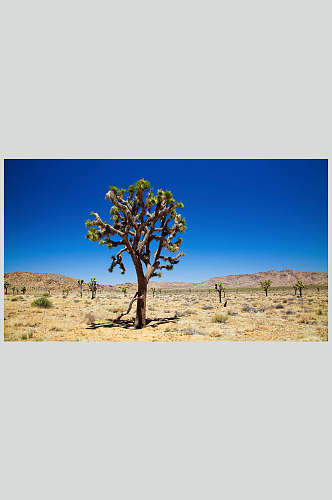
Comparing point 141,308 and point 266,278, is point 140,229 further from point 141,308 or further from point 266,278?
point 266,278

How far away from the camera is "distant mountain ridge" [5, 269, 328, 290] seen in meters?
89.8

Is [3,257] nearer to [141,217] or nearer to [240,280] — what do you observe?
[141,217]

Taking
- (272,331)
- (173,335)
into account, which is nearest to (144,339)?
(173,335)

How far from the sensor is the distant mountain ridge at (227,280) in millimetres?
89812

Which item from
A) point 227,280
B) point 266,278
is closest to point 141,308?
point 266,278

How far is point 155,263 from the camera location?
13258 millimetres

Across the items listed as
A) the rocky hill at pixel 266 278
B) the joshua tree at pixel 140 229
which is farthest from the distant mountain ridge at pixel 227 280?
the joshua tree at pixel 140 229

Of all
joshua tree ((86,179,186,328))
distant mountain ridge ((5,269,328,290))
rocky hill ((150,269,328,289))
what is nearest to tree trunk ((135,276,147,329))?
joshua tree ((86,179,186,328))

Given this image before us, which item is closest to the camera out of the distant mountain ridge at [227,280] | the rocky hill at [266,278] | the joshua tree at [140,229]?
the joshua tree at [140,229]

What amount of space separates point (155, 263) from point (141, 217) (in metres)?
2.55

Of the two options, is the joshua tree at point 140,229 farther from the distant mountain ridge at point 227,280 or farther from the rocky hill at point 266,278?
the rocky hill at point 266,278

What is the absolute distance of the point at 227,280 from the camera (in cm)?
16688

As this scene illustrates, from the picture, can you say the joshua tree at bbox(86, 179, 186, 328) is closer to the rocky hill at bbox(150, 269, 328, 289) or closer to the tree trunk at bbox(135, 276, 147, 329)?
the tree trunk at bbox(135, 276, 147, 329)

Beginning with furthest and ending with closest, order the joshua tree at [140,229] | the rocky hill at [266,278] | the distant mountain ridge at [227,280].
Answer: the rocky hill at [266,278]
the distant mountain ridge at [227,280]
the joshua tree at [140,229]
